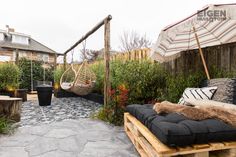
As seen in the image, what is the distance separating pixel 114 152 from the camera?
2.73 meters

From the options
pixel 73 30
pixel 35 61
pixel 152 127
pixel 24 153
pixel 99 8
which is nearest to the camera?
pixel 152 127

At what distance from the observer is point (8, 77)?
763 centimetres

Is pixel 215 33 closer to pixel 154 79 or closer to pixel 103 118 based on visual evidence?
pixel 154 79

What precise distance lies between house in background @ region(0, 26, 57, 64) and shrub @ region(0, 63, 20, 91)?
47.4 ft

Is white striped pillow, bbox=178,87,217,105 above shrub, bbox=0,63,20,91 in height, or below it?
below

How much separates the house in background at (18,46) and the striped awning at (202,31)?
19.3 m

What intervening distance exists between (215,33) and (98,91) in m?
4.82

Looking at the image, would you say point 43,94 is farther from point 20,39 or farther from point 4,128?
point 20,39

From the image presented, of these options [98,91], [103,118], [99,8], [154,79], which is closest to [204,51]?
[154,79]

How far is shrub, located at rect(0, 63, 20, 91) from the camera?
24.8ft

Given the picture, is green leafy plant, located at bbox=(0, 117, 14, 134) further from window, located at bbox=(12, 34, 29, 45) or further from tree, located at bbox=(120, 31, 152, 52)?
window, located at bbox=(12, 34, 29, 45)

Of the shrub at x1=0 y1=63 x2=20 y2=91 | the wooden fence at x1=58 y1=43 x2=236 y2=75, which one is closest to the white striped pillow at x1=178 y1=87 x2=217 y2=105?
the wooden fence at x1=58 y1=43 x2=236 y2=75

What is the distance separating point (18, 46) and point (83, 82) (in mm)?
18965

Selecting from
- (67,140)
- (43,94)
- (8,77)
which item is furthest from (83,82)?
(67,140)
